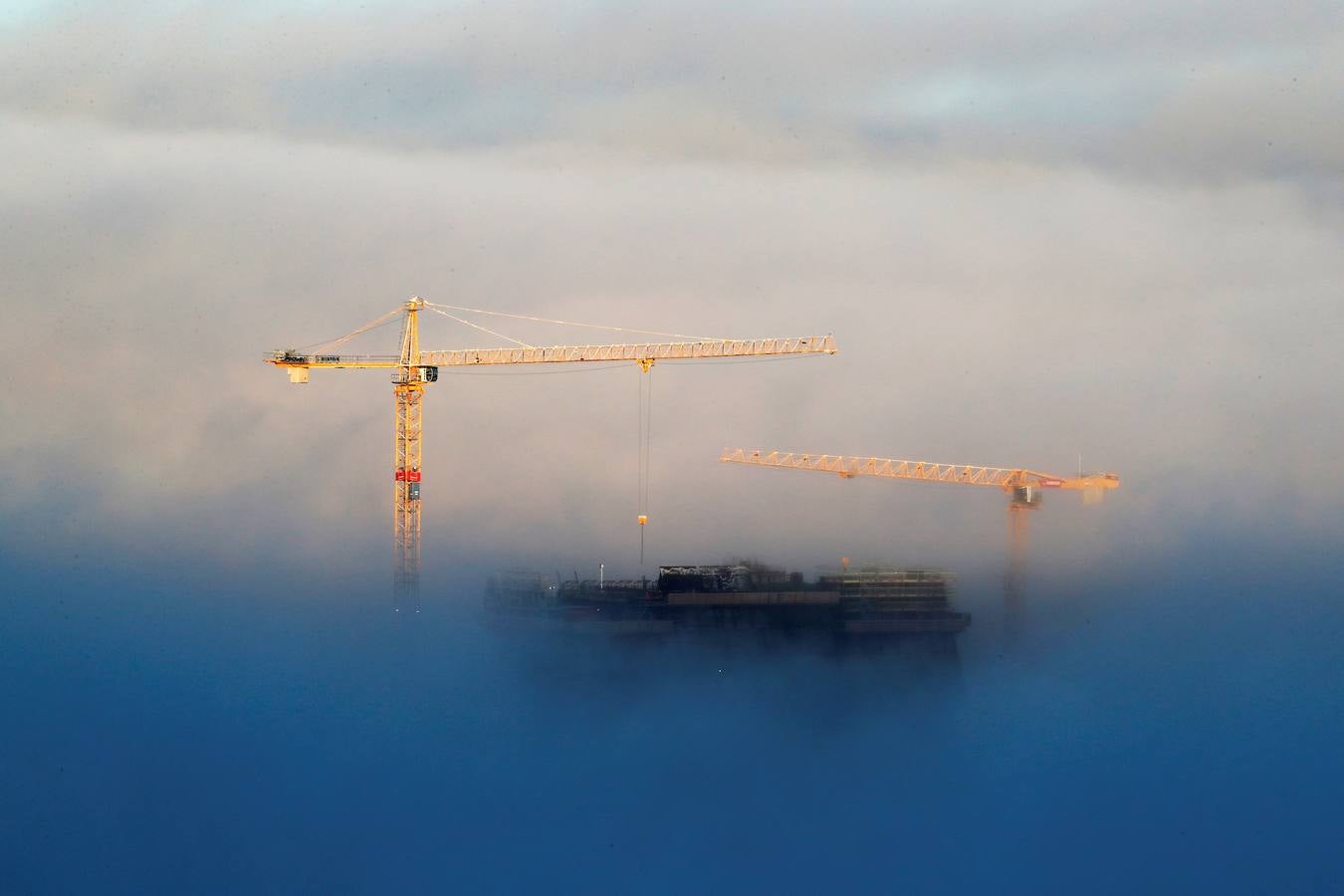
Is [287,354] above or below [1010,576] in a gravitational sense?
above

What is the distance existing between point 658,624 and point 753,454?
86.2 feet

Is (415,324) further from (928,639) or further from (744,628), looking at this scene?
(928,639)

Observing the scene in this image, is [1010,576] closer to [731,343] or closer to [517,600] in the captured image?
[731,343]

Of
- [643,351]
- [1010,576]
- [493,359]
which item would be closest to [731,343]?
[643,351]

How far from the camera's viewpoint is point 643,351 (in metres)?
166

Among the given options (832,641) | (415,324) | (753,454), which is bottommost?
(832,641)

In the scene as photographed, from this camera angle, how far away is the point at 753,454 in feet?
577

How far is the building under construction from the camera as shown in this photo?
15662 cm

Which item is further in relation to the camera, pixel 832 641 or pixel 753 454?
pixel 753 454

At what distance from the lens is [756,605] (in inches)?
6225

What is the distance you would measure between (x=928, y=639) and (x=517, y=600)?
127 ft

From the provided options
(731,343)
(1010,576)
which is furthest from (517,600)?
(1010,576)

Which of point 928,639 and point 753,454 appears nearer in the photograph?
point 928,639

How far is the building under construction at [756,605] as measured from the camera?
156625 mm
